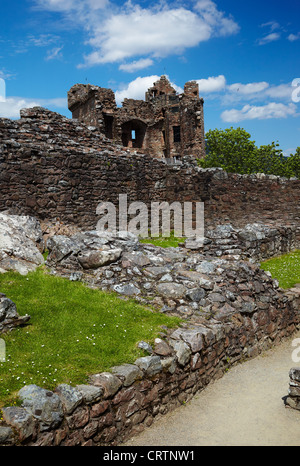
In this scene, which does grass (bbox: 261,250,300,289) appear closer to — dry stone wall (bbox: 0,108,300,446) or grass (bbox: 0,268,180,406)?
dry stone wall (bbox: 0,108,300,446)

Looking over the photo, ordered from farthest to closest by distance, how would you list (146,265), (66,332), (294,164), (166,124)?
1. (294,164)
2. (166,124)
3. (146,265)
4. (66,332)

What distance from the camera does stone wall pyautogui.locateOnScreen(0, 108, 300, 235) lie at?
13.2 meters

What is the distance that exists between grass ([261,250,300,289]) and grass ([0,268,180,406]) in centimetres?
571

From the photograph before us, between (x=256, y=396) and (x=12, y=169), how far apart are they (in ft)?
33.3

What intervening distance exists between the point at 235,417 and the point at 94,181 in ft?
35.4

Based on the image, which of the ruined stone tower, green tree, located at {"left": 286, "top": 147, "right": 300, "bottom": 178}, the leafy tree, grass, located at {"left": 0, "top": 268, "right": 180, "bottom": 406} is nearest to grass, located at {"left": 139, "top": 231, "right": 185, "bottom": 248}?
grass, located at {"left": 0, "top": 268, "right": 180, "bottom": 406}

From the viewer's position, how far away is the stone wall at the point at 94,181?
43.2 feet

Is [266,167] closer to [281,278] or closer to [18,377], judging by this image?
[281,278]

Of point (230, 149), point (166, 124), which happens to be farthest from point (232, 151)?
point (166, 124)

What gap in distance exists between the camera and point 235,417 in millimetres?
6117

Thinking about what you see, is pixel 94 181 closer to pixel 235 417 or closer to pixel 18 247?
pixel 18 247

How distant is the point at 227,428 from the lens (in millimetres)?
5781

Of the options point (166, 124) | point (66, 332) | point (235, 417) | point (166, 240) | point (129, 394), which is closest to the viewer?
point (129, 394)
